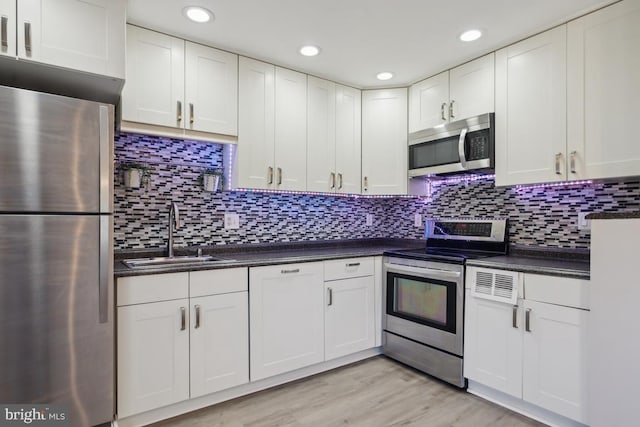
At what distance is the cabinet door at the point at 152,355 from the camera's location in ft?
6.31

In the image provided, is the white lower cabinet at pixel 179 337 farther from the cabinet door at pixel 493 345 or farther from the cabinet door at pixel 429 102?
the cabinet door at pixel 429 102

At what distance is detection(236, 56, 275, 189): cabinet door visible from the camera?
2.64 meters

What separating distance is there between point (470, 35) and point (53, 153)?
249cm

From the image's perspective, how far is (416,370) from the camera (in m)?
2.76

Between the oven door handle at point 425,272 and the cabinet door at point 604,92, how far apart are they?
0.94 m

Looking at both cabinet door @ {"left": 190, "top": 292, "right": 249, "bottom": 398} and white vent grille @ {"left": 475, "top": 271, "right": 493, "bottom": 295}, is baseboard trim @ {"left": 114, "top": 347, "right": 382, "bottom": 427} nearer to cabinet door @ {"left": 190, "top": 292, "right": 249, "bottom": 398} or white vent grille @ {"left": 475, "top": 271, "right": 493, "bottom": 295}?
cabinet door @ {"left": 190, "top": 292, "right": 249, "bottom": 398}

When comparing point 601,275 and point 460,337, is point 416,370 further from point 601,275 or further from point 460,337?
point 601,275

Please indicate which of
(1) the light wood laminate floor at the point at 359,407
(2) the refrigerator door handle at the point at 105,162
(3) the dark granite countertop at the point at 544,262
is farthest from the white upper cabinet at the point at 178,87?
(3) the dark granite countertop at the point at 544,262

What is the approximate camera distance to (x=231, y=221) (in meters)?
→ 2.90

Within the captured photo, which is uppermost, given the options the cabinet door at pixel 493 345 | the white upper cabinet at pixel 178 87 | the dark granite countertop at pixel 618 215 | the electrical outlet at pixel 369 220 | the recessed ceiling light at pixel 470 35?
the recessed ceiling light at pixel 470 35

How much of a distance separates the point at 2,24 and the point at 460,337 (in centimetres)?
306

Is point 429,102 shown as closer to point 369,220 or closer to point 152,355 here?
point 369,220

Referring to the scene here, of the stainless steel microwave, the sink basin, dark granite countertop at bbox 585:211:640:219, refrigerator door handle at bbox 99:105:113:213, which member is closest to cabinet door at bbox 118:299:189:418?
the sink basin

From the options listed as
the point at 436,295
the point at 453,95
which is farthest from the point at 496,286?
the point at 453,95
